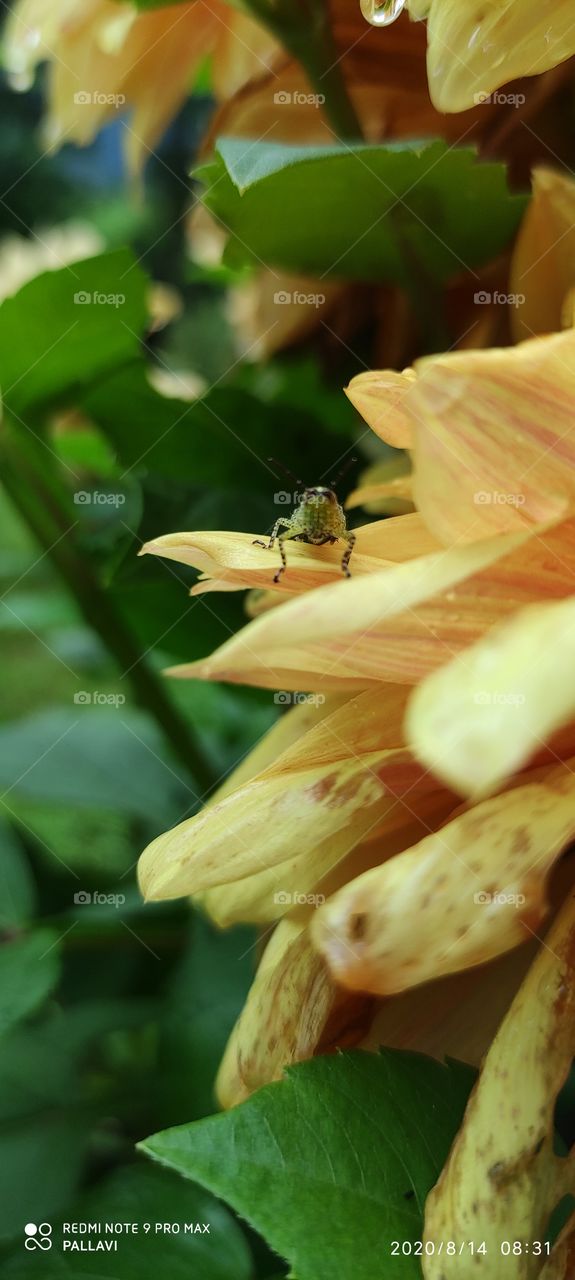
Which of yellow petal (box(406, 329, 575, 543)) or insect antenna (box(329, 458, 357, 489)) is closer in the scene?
yellow petal (box(406, 329, 575, 543))

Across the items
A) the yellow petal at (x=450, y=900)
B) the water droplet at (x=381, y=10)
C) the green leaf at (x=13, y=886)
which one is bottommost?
the green leaf at (x=13, y=886)

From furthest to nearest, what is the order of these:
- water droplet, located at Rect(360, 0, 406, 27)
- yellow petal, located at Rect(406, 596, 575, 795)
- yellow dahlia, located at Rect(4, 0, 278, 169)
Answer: yellow dahlia, located at Rect(4, 0, 278, 169)
water droplet, located at Rect(360, 0, 406, 27)
yellow petal, located at Rect(406, 596, 575, 795)

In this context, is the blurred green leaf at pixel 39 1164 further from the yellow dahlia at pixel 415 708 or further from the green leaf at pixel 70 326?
the green leaf at pixel 70 326

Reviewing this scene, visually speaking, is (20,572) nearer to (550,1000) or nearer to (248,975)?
(248,975)

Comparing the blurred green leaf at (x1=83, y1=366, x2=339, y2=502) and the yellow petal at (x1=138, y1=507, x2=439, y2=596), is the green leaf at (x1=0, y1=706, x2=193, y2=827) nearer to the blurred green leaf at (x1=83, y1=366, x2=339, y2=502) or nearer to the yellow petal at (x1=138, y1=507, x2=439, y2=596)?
the blurred green leaf at (x1=83, y1=366, x2=339, y2=502)

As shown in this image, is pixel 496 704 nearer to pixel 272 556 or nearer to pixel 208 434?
pixel 272 556

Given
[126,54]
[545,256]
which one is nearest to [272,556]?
[545,256]

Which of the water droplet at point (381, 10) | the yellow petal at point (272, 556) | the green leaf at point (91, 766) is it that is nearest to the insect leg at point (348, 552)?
the yellow petal at point (272, 556)

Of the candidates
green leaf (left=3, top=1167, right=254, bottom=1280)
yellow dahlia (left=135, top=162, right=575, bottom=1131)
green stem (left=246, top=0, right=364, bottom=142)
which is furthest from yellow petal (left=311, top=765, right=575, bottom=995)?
green stem (left=246, top=0, right=364, bottom=142)
